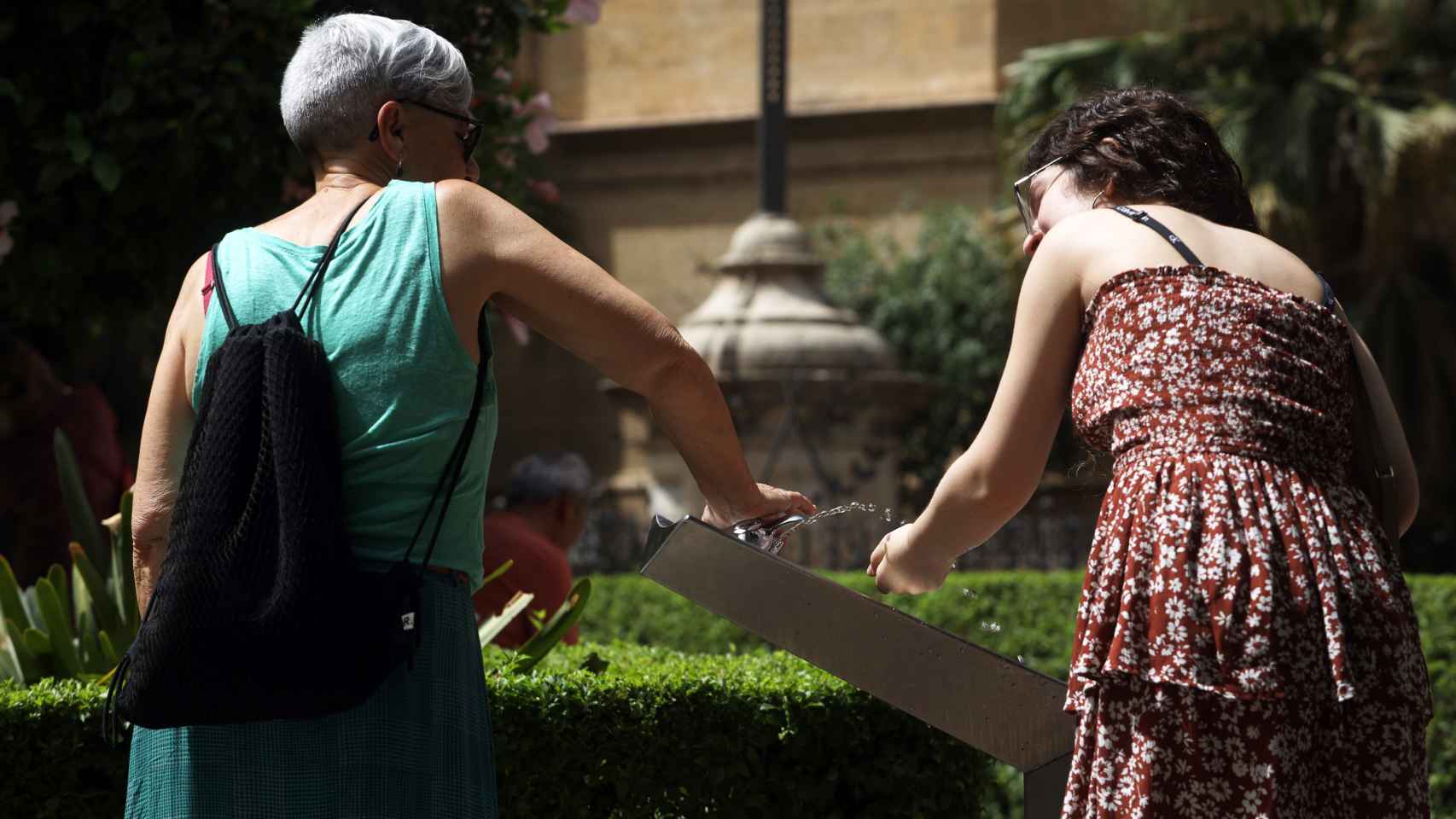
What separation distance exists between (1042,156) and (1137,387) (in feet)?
1.59

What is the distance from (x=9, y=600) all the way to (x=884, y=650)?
7.26 ft

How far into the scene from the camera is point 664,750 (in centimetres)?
325

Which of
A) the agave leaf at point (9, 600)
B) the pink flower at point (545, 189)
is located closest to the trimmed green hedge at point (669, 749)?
the agave leaf at point (9, 600)

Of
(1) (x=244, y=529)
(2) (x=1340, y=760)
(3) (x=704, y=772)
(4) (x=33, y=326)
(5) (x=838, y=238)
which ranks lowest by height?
(5) (x=838, y=238)

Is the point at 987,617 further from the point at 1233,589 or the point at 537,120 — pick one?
the point at 1233,589

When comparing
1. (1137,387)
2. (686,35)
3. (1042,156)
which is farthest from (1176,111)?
(686,35)

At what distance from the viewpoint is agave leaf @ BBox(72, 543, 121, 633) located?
3.82 m

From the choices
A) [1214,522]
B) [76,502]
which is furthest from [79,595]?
[1214,522]

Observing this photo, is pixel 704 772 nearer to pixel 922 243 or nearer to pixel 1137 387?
pixel 1137 387

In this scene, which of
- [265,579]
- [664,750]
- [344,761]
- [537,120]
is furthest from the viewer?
[537,120]

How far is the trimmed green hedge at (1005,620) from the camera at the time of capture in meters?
6.11

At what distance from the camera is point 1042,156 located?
8.18 ft

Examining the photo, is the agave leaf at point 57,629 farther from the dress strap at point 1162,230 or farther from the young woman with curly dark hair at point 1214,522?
the dress strap at point 1162,230

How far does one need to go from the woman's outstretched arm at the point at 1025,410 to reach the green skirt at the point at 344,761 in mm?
658
